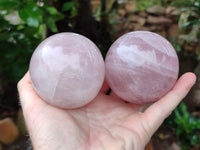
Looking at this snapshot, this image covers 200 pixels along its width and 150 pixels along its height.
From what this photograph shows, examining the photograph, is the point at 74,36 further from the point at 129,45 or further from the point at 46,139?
the point at 46,139

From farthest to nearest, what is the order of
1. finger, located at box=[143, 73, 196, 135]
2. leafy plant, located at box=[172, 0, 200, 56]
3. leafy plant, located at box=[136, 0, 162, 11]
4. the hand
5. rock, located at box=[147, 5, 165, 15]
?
leafy plant, located at box=[136, 0, 162, 11]
rock, located at box=[147, 5, 165, 15]
leafy plant, located at box=[172, 0, 200, 56]
finger, located at box=[143, 73, 196, 135]
the hand

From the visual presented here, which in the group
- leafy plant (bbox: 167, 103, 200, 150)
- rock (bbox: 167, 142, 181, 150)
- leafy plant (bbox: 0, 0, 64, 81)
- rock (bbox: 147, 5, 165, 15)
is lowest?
rock (bbox: 167, 142, 181, 150)

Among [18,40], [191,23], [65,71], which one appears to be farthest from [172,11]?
[65,71]

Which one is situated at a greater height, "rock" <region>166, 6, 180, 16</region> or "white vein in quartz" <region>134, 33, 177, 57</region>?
"white vein in quartz" <region>134, 33, 177, 57</region>

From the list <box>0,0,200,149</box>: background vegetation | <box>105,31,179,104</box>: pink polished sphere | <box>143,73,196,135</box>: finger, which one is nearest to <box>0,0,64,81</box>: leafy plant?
<box>0,0,200,149</box>: background vegetation

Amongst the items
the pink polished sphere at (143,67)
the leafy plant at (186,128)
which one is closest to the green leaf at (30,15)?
the pink polished sphere at (143,67)

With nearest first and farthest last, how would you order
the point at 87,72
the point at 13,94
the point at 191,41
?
the point at 87,72 → the point at 13,94 → the point at 191,41

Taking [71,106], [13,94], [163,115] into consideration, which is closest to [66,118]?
[71,106]

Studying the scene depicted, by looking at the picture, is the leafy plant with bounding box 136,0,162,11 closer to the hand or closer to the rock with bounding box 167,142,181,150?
the rock with bounding box 167,142,181,150
